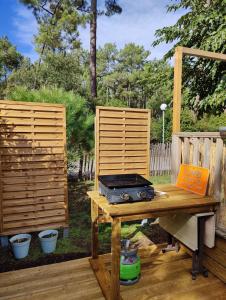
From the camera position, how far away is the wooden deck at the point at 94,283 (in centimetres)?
224

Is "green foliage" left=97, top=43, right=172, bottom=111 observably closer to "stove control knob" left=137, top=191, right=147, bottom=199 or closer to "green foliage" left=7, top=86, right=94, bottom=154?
"green foliage" left=7, top=86, right=94, bottom=154

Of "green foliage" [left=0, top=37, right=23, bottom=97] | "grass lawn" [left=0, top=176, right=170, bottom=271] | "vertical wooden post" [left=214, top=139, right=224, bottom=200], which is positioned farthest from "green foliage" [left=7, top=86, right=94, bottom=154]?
"green foliage" [left=0, top=37, right=23, bottom=97]

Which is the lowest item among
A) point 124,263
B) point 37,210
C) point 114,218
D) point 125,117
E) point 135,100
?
point 124,263

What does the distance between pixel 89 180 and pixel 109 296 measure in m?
5.76

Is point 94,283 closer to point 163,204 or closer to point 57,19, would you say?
point 163,204

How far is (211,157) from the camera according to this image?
2.47 m

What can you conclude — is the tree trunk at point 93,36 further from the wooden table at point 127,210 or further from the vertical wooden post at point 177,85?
the wooden table at point 127,210

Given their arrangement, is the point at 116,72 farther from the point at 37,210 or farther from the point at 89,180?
the point at 37,210

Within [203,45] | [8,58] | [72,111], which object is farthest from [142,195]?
[8,58]

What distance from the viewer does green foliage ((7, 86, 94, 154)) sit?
427 centimetres

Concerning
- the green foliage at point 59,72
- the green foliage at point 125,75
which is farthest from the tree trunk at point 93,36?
the green foliage at point 125,75

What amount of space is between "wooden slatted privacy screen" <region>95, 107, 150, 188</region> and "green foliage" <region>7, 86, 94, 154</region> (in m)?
1.12

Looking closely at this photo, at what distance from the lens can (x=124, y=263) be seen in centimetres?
238

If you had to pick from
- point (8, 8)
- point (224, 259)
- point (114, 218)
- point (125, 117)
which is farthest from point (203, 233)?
point (8, 8)
